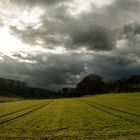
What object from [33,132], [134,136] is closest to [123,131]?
[134,136]

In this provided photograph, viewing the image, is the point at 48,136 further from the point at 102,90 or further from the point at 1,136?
the point at 102,90

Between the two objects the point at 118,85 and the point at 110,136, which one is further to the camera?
the point at 118,85

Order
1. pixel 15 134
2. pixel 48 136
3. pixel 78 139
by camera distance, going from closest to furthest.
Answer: pixel 78 139 → pixel 48 136 → pixel 15 134

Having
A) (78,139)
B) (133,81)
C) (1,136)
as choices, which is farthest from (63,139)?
(133,81)

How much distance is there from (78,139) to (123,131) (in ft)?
14.9

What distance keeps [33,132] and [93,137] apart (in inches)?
220

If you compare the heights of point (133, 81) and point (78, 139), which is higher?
point (133, 81)

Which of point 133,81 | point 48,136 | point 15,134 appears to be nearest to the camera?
point 48,136

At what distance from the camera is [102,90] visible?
199 m

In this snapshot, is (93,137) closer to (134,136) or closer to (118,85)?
(134,136)

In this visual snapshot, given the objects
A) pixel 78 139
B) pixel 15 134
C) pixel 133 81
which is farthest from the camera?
pixel 133 81

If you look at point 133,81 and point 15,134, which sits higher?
point 133,81

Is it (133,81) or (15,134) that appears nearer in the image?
(15,134)

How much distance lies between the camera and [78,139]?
15.7 meters
